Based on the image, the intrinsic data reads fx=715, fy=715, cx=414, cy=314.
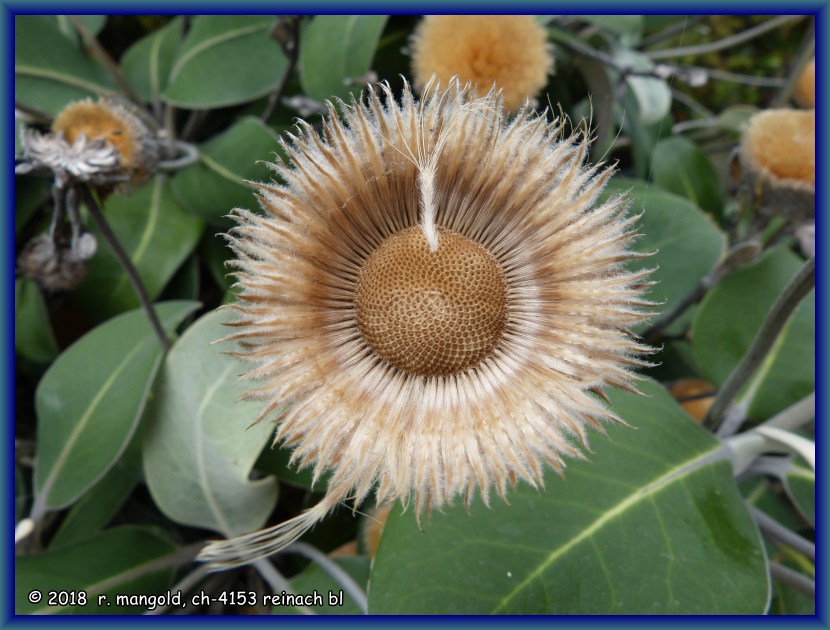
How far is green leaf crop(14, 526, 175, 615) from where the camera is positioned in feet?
3.47

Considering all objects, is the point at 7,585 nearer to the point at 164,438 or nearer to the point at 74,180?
the point at 164,438

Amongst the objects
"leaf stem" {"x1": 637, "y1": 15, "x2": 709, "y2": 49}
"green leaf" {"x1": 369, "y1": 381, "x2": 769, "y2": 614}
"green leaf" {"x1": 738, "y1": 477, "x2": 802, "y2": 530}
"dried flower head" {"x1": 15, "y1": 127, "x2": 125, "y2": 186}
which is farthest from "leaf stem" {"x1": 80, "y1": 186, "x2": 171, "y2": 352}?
"leaf stem" {"x1": 637, "y1": 15, "x2": 709, "y2": 49}

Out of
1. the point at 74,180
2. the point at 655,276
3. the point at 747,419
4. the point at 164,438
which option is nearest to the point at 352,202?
the point at 74,180

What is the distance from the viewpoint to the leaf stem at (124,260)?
933 mm

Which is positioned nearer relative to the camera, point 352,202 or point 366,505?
point 352,202

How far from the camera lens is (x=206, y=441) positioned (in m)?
1.03

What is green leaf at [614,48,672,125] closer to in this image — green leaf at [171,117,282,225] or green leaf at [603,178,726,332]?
green leaf at [603,178,726,332]

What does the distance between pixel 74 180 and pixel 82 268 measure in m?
0.25

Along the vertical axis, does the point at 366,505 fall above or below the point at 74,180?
below

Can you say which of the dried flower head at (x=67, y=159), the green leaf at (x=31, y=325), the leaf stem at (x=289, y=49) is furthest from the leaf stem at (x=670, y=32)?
the green leaf at (x=31, y=325)

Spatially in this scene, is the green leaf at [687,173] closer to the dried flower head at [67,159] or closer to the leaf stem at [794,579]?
the leaf stem at [794,579]

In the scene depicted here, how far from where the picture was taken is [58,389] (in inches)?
46.1

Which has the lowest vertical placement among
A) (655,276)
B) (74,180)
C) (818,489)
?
(818,489)

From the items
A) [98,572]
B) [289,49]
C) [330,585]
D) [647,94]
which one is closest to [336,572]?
[330,585]
